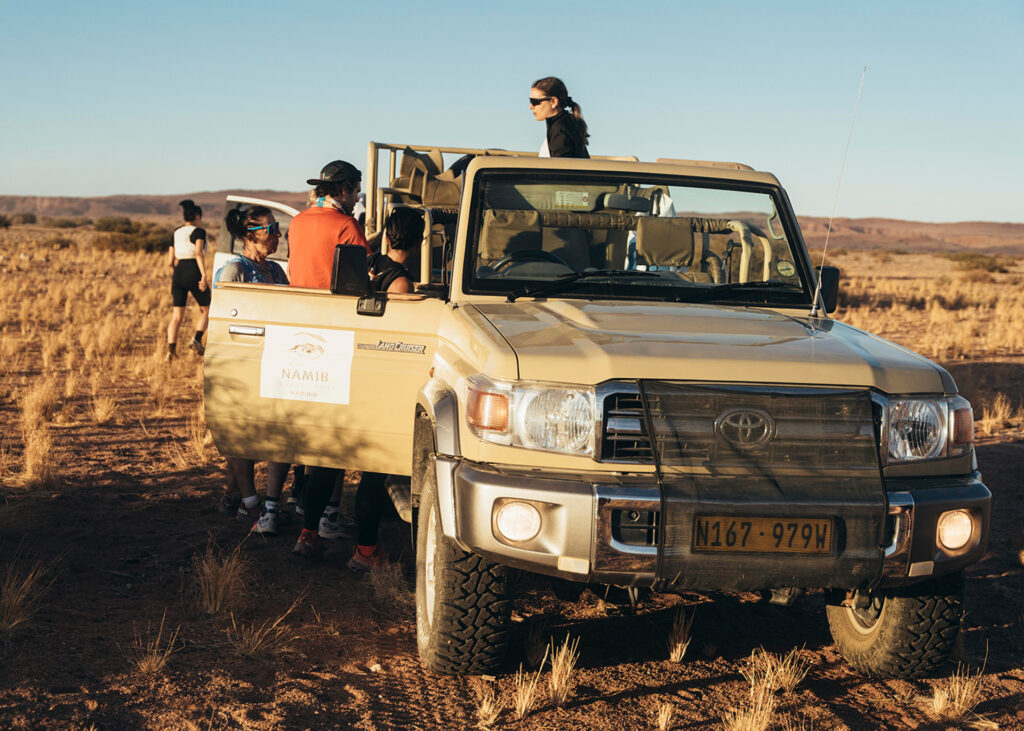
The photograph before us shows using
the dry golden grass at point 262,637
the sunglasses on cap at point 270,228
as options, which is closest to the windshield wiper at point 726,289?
the dry golden grass at point 262,637

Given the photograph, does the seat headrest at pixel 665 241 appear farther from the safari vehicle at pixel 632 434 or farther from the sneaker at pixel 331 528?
the sneaker at pixel 331 528

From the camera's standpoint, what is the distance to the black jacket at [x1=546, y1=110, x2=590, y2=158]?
7043mm

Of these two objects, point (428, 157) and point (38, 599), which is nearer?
point (38, 599)

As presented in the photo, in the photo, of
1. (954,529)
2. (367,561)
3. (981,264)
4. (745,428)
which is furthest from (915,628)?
(981,264)

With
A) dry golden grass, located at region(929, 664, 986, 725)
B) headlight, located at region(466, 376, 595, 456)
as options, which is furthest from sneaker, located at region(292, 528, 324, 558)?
dry golden grass, located at region(929, 664, 986, 725)

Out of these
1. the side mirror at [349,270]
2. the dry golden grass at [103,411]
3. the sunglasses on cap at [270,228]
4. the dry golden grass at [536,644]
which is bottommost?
the dry golden grass at [103,411]

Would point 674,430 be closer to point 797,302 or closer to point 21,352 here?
point 797,302

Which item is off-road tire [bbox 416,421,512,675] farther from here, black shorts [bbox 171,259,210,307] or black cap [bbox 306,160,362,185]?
black shorts [bbox 171,259,210,307]

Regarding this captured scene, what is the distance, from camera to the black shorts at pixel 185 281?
12.7 metres

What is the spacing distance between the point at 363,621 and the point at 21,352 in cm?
1153

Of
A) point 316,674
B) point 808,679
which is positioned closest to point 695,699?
point 808,679

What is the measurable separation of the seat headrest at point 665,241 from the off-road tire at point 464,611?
1875mm

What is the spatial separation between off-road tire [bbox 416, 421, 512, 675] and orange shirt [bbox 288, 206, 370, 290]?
2442 mm

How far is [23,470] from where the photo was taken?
7.60 metres
